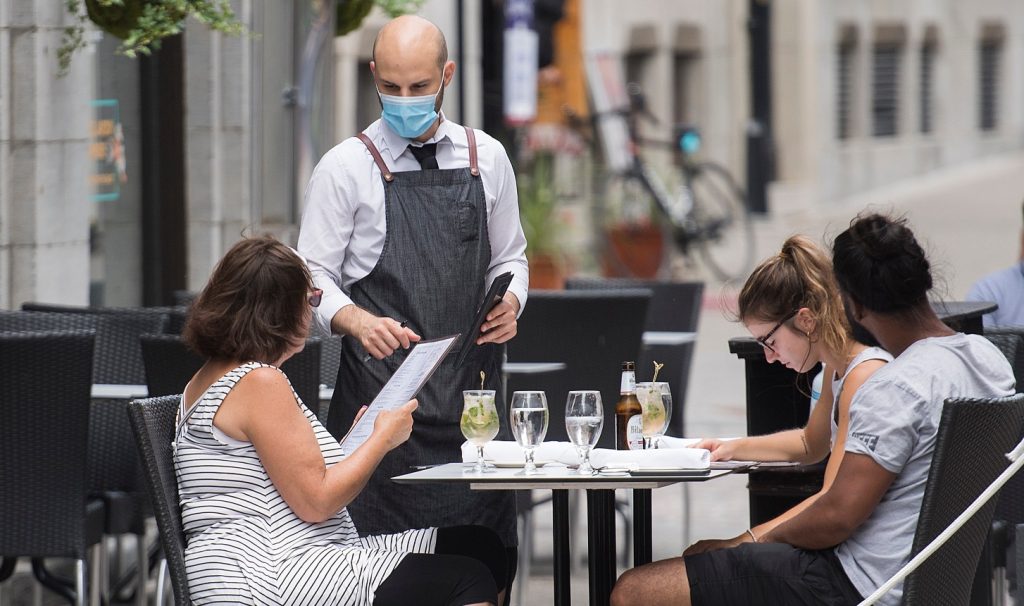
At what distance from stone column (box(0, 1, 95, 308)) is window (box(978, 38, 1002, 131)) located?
28.6m

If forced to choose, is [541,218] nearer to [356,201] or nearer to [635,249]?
[635,249]

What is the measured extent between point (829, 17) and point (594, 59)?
25.0ft

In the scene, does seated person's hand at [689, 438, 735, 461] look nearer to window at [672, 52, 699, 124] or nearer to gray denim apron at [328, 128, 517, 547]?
gray denim apron at [328, 128, 517, 547]

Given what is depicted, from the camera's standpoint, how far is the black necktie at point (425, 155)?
4711mm

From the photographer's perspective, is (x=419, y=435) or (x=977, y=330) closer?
(x=419, y=435)

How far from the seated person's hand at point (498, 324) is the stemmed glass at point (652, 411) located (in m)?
0.38

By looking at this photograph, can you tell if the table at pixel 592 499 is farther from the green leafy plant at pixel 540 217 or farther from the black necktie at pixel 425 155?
the green leafy plant at pixel 540 217

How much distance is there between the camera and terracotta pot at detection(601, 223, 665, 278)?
56.9ft

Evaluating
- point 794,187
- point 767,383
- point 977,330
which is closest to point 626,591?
point 767,383

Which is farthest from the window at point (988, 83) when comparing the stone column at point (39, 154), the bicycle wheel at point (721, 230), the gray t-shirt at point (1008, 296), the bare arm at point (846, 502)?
the bare arm at point (846, 502)

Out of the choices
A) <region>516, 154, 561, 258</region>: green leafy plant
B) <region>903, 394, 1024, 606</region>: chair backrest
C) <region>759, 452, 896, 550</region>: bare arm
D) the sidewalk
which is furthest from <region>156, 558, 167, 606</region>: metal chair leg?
<region>516, 154, 561, 258</region>: green leafy plant

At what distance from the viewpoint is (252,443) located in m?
3.86

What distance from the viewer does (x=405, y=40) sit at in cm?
457

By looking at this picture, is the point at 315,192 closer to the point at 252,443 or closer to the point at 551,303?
the point at 252,443
